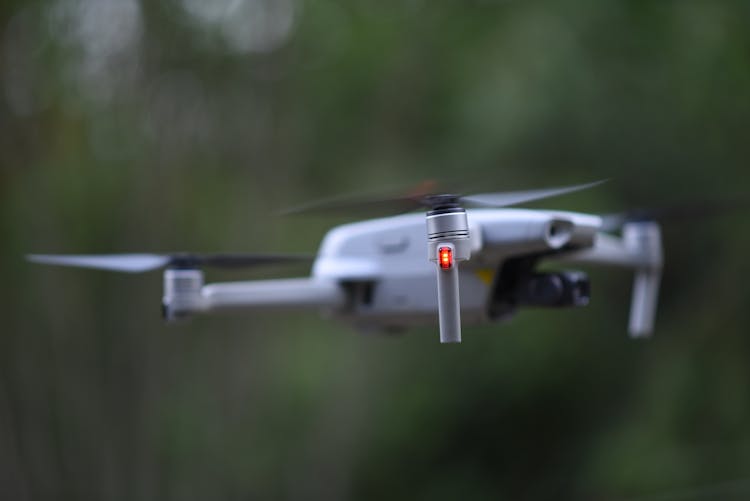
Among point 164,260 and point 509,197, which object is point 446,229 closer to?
point 509,197

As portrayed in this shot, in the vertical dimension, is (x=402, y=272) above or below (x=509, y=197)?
below

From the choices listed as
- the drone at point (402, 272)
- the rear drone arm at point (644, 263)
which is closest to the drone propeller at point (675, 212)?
the rear drone arm at point (644, 263)

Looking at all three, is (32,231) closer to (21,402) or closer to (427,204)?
(21,402)

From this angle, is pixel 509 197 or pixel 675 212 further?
pixel 675 212

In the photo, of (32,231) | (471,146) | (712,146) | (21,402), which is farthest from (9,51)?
(712,146)

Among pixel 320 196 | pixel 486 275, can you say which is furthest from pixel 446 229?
pixel 320 196

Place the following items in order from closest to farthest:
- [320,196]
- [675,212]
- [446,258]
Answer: [446,258] < [675,212] < [320,196]

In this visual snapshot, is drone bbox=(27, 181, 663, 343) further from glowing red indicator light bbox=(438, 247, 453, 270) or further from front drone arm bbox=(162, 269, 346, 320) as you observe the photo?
glowing red indicator light bbox=(438, 247, 453, 270)
